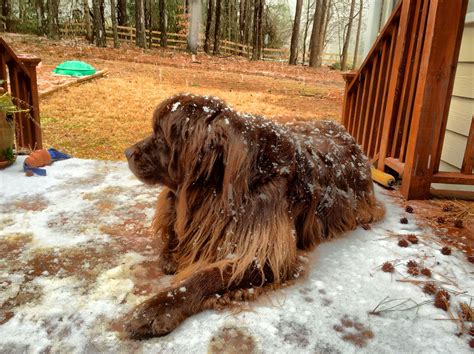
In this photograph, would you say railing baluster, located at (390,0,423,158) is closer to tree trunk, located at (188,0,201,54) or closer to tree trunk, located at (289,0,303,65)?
tree trunk, located at (188,0,201,54)

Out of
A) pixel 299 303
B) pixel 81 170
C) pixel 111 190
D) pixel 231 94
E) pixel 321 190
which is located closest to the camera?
pixel 299 303

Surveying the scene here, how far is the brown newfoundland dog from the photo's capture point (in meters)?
2.21

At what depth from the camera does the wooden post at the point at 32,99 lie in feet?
17.2

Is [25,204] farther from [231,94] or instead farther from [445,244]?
[231,94]

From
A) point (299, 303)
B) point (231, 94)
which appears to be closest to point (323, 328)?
point (299, 303)

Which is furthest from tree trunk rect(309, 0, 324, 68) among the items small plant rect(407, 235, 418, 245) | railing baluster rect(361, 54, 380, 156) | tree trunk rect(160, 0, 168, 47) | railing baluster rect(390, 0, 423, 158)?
small plant rect(407, 235, 418, 245)

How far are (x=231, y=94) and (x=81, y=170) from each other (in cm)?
909

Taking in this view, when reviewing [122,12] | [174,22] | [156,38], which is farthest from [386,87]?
[174,22]

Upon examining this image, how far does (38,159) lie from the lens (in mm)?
3996

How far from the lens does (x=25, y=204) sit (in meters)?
3.23

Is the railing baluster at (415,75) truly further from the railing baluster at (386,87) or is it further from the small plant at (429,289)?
the small plant at (429,289)

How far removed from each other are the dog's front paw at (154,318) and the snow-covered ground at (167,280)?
4 cm

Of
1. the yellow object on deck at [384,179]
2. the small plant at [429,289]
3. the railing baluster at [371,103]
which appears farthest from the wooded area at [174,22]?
the small plant at [429,289]

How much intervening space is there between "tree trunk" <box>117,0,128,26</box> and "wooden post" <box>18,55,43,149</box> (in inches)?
997
